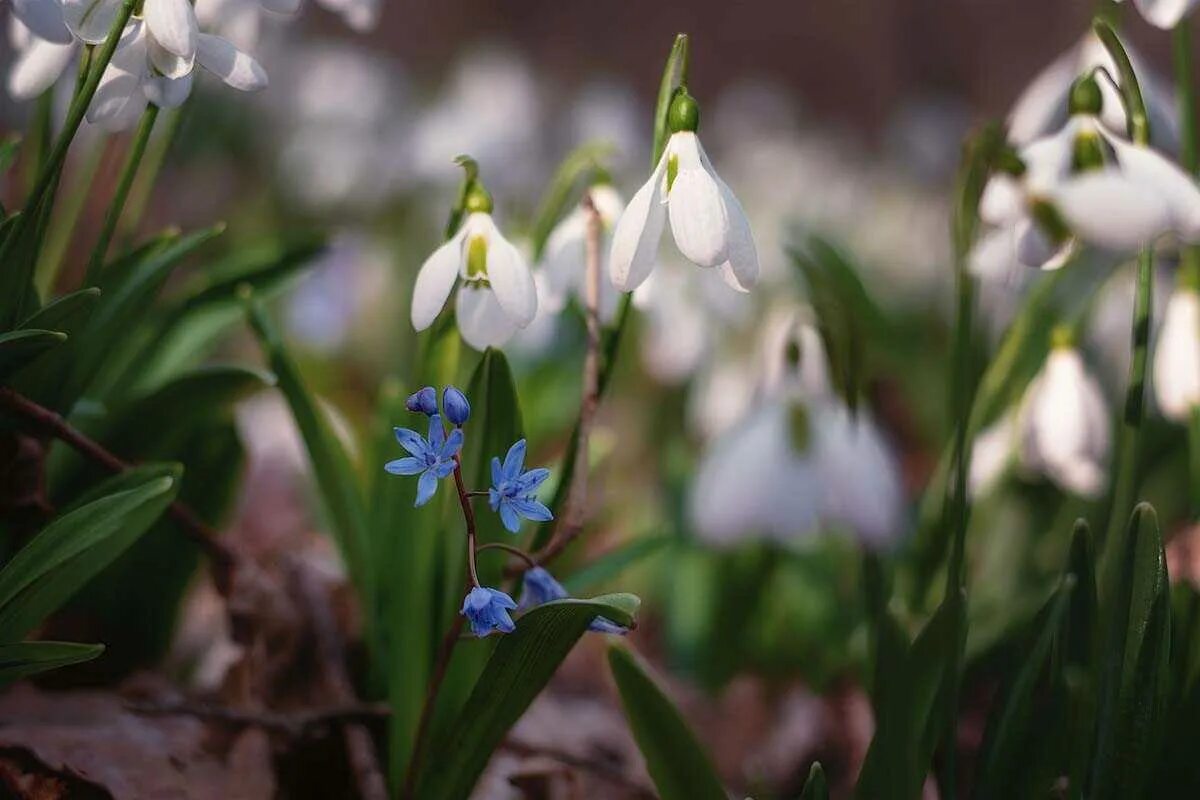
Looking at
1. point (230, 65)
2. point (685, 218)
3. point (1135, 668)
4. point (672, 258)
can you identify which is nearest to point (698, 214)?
point (685, 218)

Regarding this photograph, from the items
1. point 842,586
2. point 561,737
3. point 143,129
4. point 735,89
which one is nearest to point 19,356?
point 143,129

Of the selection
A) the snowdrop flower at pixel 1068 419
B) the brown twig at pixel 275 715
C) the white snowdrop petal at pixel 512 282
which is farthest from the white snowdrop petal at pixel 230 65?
the snowdrop flower at pixel 1068 419

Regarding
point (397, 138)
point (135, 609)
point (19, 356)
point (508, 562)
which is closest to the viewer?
point (19, 356)

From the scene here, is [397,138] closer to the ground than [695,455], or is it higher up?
higher up

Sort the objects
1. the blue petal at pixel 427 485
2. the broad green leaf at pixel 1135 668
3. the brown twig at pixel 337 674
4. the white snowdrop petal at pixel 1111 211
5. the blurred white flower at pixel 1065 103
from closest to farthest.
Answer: the white snowdrop petal at pixel 1111 211 < the blue petal at pixel 427 485 < the broad green leaf at pixel 1135 668 < the brown twig at pixel 337 674 < the blurred white flower at pixel 1065 103

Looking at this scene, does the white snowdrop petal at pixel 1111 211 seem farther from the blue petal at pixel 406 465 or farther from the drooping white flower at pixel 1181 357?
the drooping white flower at pixel 1181 357

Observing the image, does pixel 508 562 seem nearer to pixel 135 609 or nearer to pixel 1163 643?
pixel 135 609
